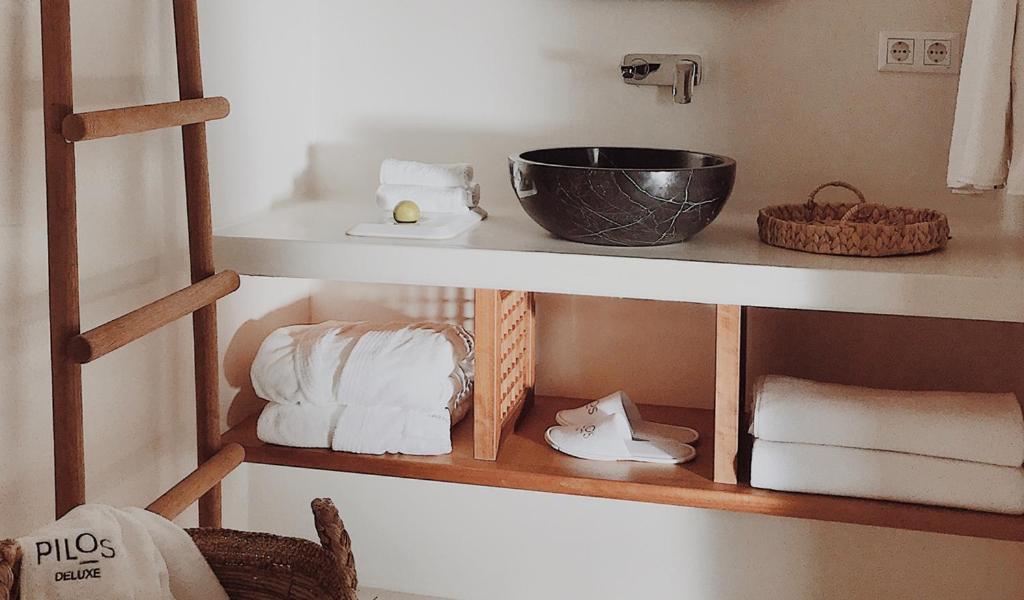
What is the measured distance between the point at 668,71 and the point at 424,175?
581mm

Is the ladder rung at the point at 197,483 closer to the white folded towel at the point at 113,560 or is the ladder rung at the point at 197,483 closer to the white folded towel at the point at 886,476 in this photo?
the white folded towel at the point at 113,560

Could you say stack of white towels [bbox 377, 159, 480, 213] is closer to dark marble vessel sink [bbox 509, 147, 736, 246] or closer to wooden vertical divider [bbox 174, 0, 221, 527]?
dark marble vessel sink [bbox 509, 147, 736, 246]

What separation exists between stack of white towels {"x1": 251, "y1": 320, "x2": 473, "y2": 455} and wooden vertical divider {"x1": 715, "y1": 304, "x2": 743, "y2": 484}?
0.54 m

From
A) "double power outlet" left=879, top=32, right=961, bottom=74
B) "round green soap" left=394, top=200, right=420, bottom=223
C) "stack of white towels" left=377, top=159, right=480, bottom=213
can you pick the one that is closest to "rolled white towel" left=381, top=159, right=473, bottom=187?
"stack of white towels" left=377, top=159, right=480, bottom=213

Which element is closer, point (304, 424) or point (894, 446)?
point (894, 446)

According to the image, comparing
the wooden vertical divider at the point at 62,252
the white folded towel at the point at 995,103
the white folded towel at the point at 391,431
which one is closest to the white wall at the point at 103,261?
the wooden vertical divider at the point at 62,252

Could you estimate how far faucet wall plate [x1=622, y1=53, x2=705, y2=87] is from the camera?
8.07ft

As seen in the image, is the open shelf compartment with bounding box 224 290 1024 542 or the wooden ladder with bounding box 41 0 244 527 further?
the open shelf compartment with bounding box 224 290 1024 542

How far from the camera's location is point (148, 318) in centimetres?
176

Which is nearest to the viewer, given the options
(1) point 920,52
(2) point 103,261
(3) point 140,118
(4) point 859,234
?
(3) point 140,118

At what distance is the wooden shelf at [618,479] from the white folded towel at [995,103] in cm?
61

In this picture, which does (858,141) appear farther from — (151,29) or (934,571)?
(151,29)

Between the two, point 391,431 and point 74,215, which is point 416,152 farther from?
point 74,215

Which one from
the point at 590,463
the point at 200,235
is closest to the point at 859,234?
the point at 590,463
